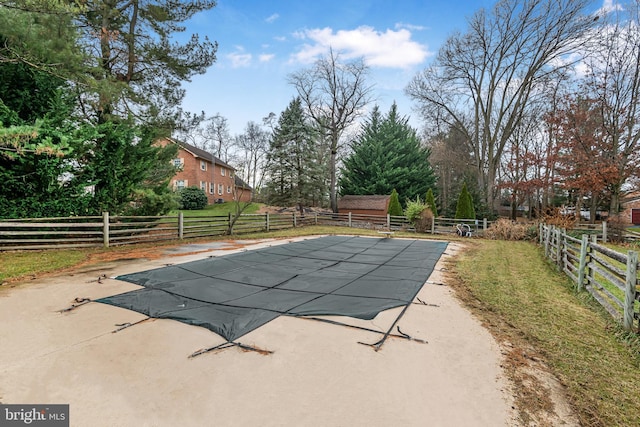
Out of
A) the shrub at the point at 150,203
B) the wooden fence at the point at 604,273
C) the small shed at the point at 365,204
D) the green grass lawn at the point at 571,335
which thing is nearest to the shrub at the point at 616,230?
the wooden fence at the point at 604,273

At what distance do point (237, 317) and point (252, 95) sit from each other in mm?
15419

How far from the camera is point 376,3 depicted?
11273 mm

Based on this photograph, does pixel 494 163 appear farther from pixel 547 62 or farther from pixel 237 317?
pixel 237 317

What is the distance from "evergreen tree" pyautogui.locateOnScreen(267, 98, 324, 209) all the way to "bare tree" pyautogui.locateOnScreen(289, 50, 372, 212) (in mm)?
2342

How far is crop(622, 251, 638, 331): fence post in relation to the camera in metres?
3.29

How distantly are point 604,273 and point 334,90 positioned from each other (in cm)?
2235

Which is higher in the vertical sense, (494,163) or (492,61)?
(492,61)

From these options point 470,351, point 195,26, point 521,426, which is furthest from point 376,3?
point 521,426

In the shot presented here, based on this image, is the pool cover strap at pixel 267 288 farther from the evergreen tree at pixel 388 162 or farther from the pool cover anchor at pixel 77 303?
the evergreen tree at pixel 388 162

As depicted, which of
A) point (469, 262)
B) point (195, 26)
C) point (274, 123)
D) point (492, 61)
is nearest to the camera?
point (469, 262)

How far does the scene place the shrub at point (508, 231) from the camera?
1321cm

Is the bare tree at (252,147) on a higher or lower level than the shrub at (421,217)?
higher

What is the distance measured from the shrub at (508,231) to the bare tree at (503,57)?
6055 millimetres

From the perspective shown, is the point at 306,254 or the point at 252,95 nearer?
the point at 306,254
